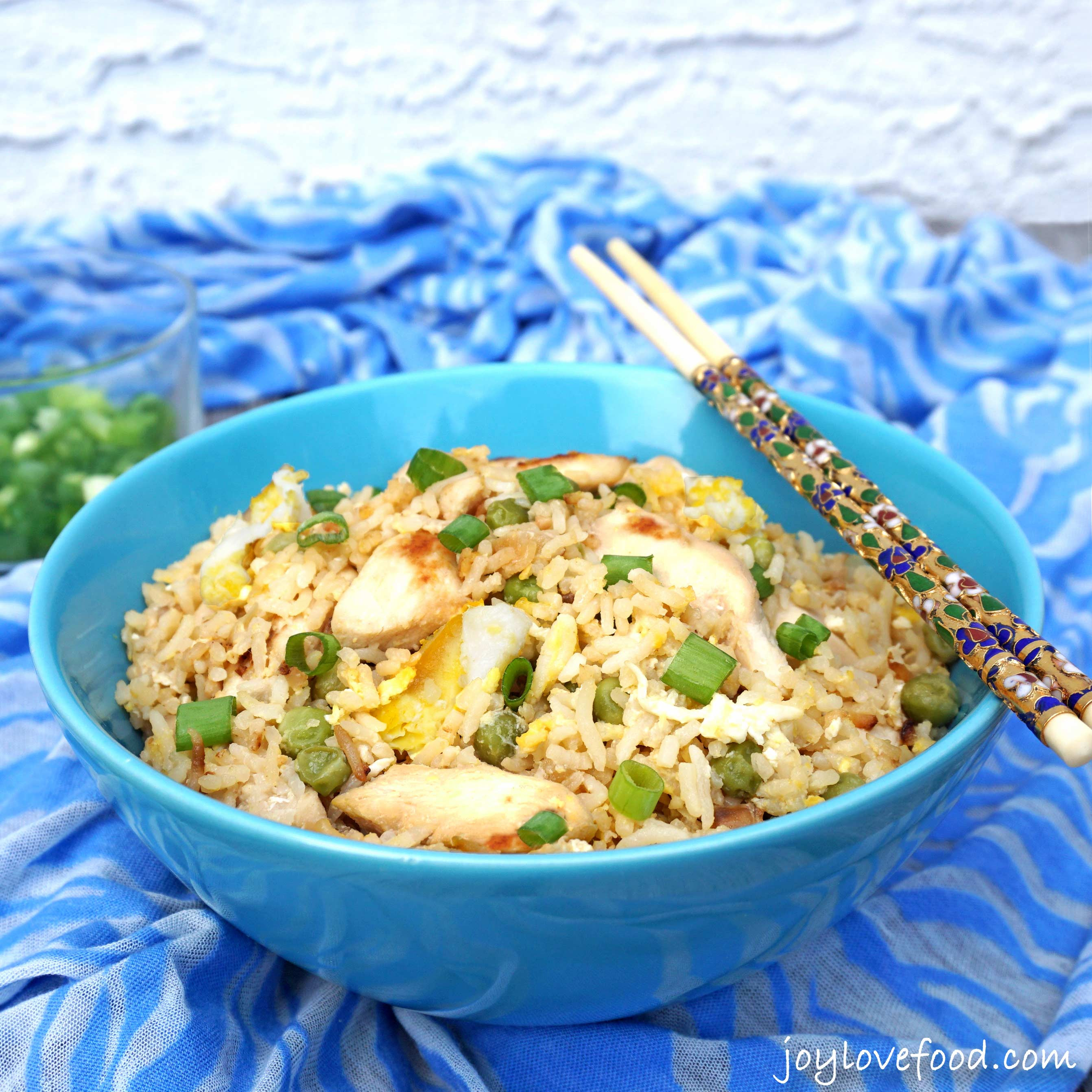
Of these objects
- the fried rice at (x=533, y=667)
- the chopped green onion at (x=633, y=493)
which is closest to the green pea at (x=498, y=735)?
the fried rice at (x=533, y=667)

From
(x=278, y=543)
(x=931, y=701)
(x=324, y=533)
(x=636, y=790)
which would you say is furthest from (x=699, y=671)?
(x=278, y=543)

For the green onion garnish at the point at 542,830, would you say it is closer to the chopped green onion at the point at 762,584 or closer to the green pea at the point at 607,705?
the green pea at the point at 607,705

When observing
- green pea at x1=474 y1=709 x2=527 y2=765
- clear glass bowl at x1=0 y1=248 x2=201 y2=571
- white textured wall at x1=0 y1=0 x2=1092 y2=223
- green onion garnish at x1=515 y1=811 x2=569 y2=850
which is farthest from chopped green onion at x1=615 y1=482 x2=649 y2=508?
white textured wall at x1=0 y1=0 x2=1092 y2=223

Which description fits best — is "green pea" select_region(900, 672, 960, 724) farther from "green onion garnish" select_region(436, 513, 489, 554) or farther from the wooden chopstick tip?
"green onion garnish" select_region(436, 513, 489, 554)

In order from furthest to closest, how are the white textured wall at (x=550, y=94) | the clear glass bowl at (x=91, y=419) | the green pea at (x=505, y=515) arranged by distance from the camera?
1. the white textured wall at (x=550, y=94)
2. the clear glass bowl at (x=91, y=419)
3. the green pea at (x=505, y=515)

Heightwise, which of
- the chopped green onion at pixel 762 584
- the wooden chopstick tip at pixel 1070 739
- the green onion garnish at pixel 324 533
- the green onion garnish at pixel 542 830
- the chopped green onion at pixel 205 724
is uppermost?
the wooden chopstick tip at pixel 1070 739

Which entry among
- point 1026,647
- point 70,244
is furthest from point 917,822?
point 70,244

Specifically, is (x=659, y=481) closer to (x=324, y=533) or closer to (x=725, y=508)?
(x=725, y=508)
